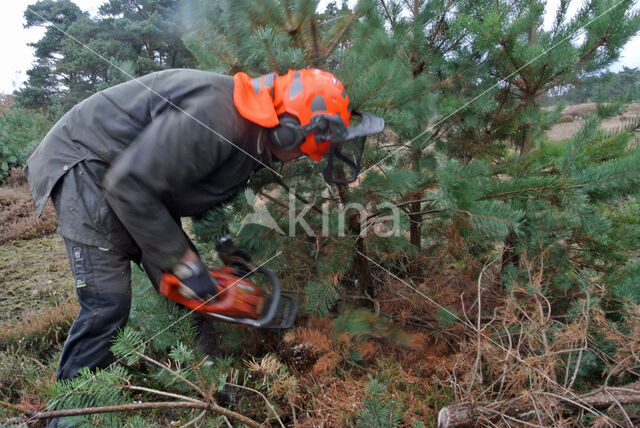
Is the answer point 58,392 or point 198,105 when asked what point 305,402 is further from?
point 198,105

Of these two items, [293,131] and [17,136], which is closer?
[293,131]

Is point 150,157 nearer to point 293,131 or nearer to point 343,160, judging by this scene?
point 293,131

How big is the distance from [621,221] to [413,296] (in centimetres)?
150

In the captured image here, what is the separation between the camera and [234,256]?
2324 mm

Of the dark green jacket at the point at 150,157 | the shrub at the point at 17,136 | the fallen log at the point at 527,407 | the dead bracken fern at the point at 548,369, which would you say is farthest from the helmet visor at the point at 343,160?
the shrub at the point at 17,136

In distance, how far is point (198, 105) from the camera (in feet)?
5.71

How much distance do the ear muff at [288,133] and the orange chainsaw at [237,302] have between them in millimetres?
709

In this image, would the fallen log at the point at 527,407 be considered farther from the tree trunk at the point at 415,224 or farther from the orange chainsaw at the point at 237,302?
the tree trunk at the point at 415,224

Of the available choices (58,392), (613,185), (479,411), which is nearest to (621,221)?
(613,185)

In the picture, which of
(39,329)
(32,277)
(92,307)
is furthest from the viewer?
(32,277)

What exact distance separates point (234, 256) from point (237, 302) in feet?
1.43

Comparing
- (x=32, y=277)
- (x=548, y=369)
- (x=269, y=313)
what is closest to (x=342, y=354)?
(x=269, y=313)

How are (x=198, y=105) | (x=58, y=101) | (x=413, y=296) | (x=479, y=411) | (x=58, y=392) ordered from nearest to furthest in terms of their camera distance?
(x=58, y=392), (x=479, y=411), (x=198, y=105), (x=413, y=296), (x=58, y=101)

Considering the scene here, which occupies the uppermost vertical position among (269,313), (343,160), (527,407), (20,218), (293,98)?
(293,98)
